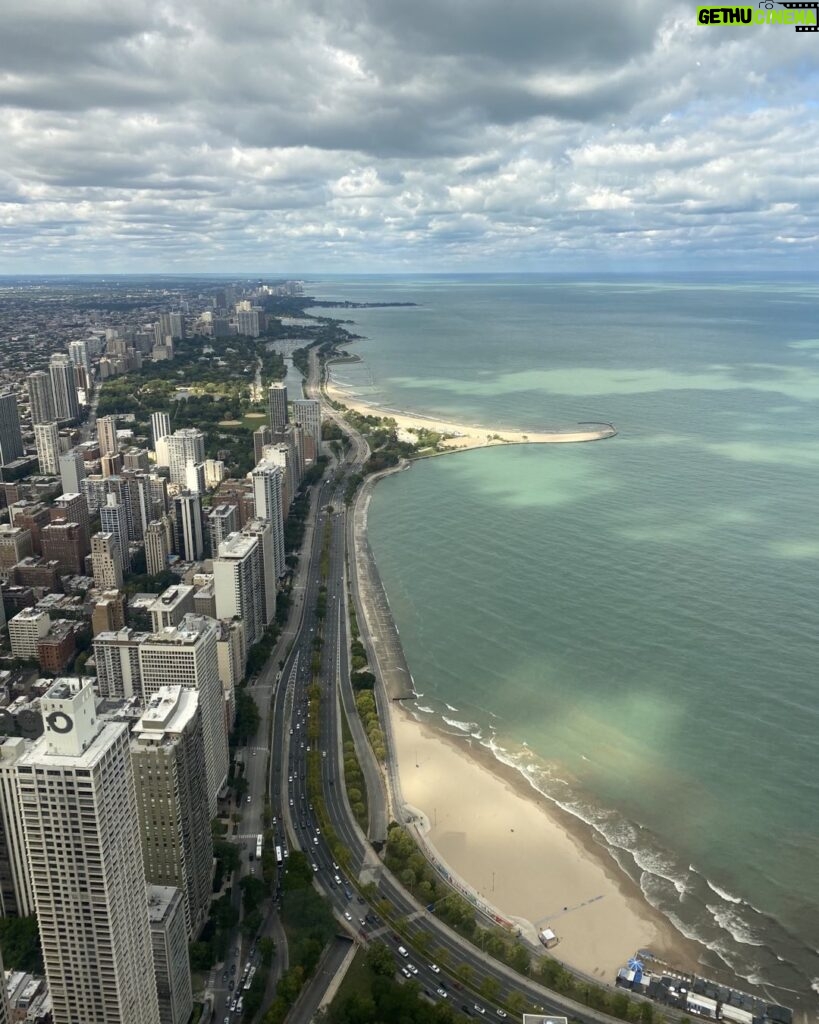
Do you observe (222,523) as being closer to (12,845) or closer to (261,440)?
(261,440)

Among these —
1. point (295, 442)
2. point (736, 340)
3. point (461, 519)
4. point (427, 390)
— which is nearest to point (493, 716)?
point (461, 519)

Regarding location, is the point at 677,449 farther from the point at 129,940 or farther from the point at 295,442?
the point at 129,940

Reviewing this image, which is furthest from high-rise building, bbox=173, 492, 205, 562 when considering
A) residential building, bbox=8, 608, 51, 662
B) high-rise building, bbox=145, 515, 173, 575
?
residential building, bbox=8, 608, 51, 662

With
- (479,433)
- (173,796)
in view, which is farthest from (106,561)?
(479,433)

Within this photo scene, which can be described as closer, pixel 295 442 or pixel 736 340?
pixel 295 442

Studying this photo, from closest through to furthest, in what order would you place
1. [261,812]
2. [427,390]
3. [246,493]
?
1. [261,812]
2. [246,493]
3. [427,390]

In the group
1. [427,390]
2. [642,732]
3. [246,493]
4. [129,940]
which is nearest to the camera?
[129,940]

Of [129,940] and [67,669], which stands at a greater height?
[129,940]
